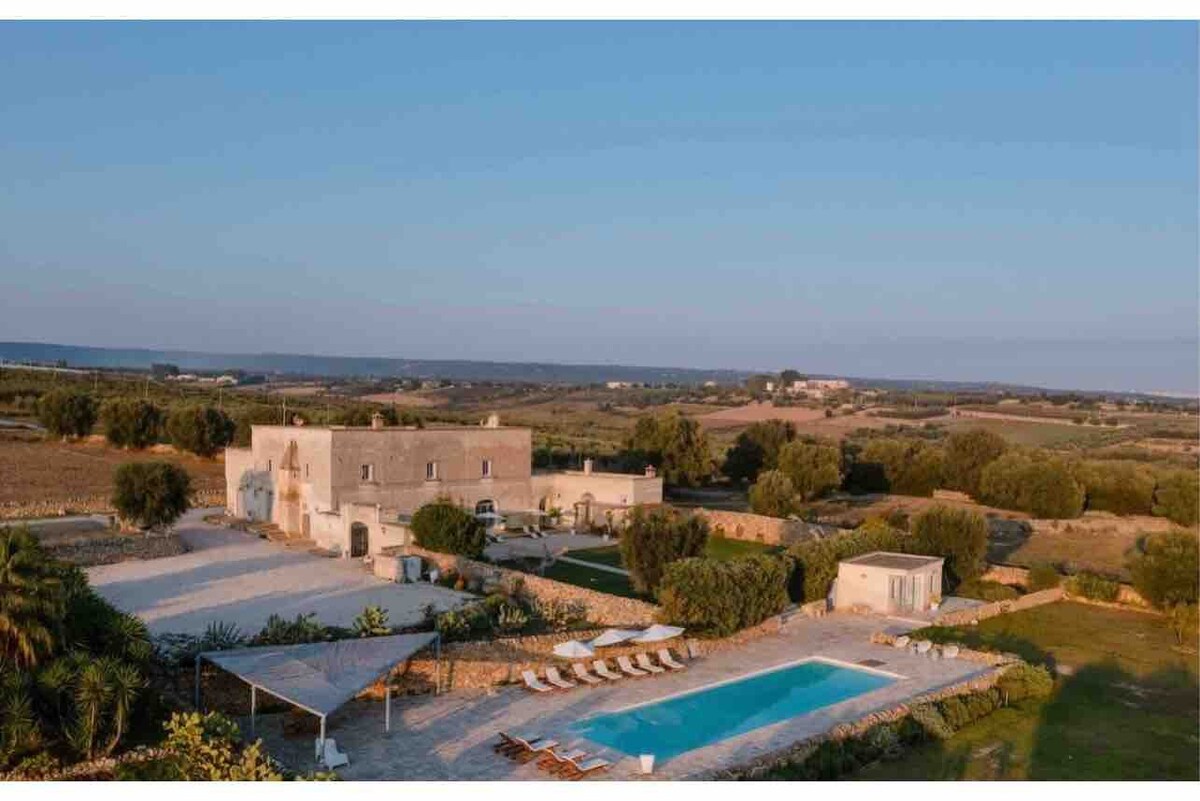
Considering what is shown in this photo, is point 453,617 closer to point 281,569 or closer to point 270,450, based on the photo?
point 281,569

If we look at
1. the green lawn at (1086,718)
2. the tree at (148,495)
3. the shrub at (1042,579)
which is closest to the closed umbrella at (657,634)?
the green lawn at (1086,718)

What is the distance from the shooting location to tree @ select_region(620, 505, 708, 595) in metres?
23.7

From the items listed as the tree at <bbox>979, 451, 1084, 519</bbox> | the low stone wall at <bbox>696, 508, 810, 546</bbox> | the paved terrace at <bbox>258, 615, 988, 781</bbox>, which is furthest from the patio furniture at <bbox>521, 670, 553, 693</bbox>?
the tree at <bbox>979, 451, 1084, 519</bbox>

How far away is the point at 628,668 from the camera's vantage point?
17.8m

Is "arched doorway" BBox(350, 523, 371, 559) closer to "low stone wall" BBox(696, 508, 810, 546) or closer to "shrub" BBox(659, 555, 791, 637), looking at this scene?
"shrub" BBox(659, 555, 791, 637)

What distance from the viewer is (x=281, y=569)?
2558 cm

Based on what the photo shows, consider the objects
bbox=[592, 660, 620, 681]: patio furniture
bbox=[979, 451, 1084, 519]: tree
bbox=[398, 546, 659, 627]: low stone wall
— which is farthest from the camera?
bbox=[979, 451, 1084, 519]: tree

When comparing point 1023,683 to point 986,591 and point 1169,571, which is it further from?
point 1169,571

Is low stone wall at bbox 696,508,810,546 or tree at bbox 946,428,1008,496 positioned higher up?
tree at bbox 946,428,1008,496

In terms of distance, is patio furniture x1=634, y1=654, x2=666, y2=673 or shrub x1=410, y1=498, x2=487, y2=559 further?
shrub x1=410, y1=498, x2=487, y2=559

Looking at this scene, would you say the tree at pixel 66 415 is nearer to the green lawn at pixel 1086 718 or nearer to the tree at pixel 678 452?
the tree at pixel 678 452

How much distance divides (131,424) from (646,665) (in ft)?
137

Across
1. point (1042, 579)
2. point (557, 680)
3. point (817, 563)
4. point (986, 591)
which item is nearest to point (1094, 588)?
point (1042, 579)

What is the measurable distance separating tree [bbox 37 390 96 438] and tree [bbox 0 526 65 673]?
4684 centimetres
